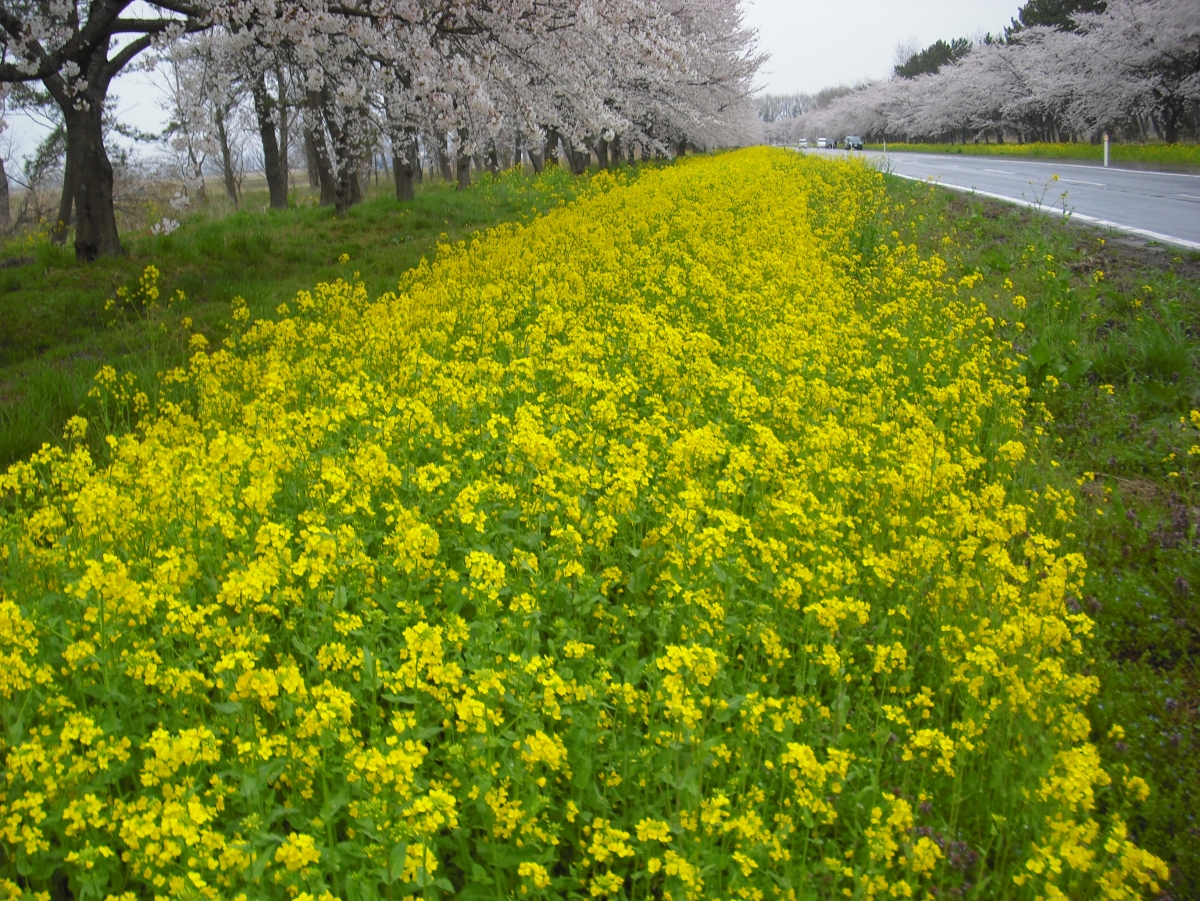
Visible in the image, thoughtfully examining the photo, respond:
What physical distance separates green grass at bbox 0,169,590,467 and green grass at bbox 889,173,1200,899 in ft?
19.5

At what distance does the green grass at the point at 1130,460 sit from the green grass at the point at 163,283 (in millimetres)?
5932

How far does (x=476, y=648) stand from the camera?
3.13 metres

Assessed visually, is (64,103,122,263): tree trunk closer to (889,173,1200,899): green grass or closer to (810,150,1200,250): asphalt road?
(889,173,1200,899): green grass

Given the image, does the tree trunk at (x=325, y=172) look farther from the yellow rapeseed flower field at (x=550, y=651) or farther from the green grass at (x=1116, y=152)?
the green grass at (x=1116, y=152)

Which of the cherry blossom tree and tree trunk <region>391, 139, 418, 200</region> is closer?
the cherry blossom tree

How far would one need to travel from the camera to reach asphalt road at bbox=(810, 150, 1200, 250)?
13194 millimetres

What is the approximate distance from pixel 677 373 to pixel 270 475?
316cm

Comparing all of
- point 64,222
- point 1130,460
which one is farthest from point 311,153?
point 1130,460

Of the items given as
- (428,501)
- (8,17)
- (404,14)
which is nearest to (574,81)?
(404,14)

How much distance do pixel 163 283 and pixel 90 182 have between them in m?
2.13

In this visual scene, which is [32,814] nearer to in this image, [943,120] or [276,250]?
[276,250]

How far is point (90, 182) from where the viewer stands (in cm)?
1113

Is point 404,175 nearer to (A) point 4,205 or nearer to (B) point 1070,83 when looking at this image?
(A) point 4,205

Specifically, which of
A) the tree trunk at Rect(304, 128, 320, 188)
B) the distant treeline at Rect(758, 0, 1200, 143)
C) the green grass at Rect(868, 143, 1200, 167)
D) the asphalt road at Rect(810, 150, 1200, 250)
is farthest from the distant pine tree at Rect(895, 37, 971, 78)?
the tree trunk at Rect(304, 128, 320, 188)
